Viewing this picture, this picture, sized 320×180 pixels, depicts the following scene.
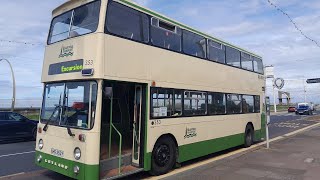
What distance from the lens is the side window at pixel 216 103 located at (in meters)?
11.2

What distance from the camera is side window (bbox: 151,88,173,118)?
339 inches

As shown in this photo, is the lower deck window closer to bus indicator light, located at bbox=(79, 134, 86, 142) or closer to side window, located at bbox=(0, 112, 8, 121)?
bus indicator light, located at bbox=(79, 134, 86, 142)

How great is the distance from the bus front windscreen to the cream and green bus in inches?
0.8

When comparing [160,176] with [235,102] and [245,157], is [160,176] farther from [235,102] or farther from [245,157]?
[235,102]

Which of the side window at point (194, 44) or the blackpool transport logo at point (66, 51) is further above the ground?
the side window at point (194, 44)

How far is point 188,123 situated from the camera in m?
9.97

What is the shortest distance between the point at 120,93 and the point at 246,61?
24.7 feet

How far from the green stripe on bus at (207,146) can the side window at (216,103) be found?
935 mm

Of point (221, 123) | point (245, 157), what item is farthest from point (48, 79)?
point (245, 157)

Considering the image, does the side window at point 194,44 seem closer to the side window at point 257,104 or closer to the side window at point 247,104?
the side window at point 247,104

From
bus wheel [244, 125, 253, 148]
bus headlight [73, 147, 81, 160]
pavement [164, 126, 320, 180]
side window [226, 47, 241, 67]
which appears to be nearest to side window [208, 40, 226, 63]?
side window [226, 47, 241, 67]

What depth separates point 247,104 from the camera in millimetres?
14102

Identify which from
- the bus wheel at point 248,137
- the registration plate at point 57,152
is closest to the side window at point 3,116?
the registration plate at point 57,152

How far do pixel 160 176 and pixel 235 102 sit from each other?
536 centimetres
